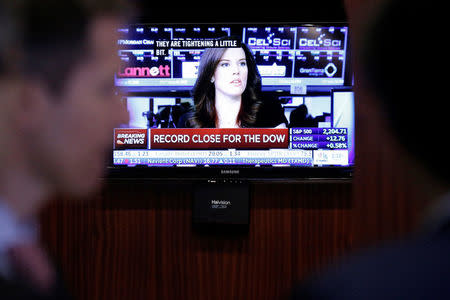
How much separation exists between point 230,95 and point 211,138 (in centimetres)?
28

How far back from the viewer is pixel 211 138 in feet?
9.91

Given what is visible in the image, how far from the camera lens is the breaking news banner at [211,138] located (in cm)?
301
